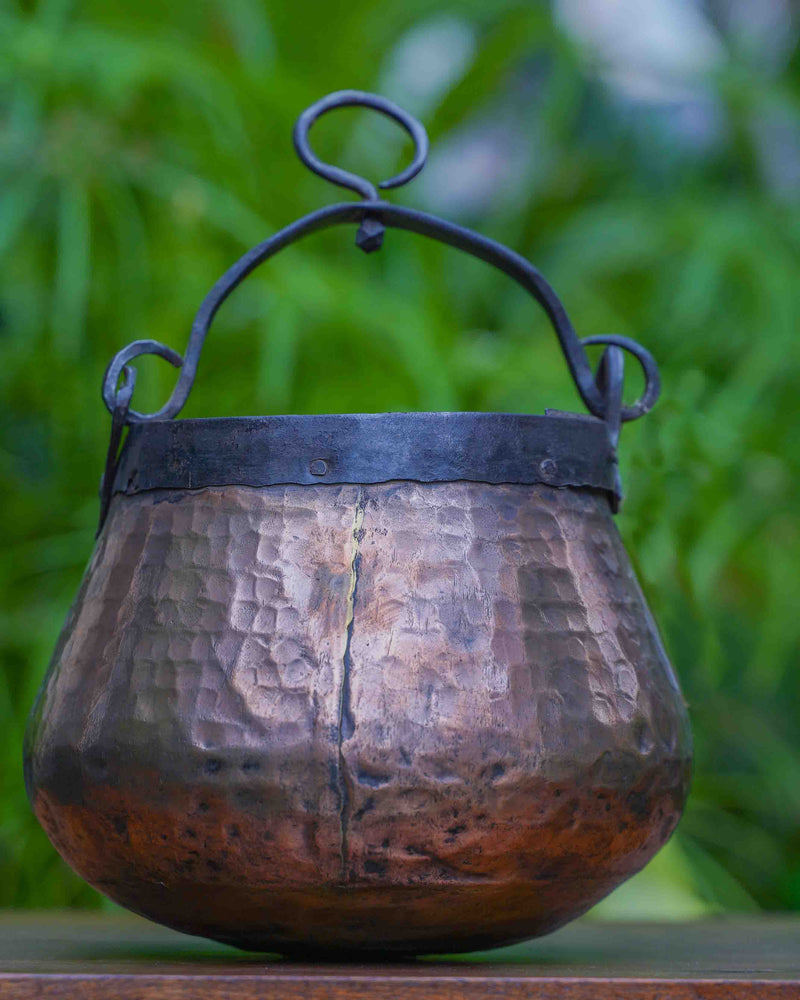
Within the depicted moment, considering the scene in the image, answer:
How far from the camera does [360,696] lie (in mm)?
776

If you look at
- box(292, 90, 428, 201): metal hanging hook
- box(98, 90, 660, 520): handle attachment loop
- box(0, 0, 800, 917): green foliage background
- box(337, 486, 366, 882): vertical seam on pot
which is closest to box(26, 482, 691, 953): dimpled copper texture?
box(337, 486, 366, 882): vertical seam on pot

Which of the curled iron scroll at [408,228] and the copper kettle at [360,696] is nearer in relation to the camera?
the copper kettle at [360,696]

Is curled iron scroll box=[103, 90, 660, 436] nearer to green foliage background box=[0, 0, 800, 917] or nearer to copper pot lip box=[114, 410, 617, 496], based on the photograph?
copper pot lip box=[114, 410, 617, 496]

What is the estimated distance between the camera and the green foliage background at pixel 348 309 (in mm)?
1779

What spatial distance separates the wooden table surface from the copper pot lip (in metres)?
0.30

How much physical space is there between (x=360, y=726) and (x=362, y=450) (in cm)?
18

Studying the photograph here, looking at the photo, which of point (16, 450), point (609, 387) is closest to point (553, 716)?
point (609, 387)

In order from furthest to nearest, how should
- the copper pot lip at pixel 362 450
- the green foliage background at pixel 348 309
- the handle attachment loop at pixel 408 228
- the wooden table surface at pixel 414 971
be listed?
the green foliage background at pixel 348 309 < the handle attachment loop at pixel 408 228 < the copper pot lip at pixel 362 450 < the wooden table surface at pixel 414 971

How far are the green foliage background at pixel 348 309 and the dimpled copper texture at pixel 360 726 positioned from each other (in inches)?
26.3

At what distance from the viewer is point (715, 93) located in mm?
2408

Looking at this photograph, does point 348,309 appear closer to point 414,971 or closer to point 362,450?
point 362,450

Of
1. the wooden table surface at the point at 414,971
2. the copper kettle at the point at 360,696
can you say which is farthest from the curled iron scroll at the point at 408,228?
the wooden table surface at the point at 414,971

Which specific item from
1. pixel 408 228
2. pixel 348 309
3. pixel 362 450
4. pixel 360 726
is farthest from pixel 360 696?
pixel 348 309

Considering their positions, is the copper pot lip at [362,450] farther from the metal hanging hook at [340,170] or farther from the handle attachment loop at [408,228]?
the metal hanging hook at [340,170]
